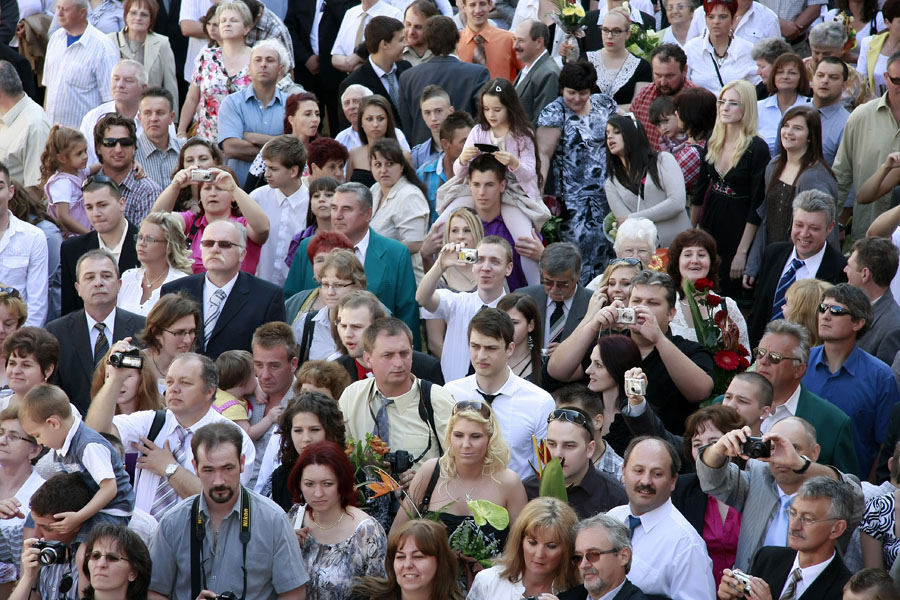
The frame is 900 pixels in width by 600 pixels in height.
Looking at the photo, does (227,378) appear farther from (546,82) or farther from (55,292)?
(546,82)

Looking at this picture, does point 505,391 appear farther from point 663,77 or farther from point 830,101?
point 830,101

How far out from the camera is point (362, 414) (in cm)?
715

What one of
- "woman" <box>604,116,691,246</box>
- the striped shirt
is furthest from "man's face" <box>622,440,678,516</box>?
the striped shirt

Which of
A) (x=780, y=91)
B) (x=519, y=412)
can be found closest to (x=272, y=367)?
(x=519, y=412)

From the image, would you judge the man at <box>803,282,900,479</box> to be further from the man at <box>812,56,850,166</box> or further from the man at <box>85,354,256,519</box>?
the man at <box>85,354,256,519</box>

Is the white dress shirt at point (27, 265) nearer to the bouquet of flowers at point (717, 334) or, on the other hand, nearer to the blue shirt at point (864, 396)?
the bouquet of flowers at point (717, 334)

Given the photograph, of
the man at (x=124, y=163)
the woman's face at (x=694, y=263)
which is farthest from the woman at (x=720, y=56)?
the man at (x=124, y=163)

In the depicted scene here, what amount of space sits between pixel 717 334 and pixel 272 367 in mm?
2709

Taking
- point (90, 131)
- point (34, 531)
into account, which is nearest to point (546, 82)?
point (90, 131)

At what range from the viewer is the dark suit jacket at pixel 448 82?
11039mm

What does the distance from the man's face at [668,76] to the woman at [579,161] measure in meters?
1.12

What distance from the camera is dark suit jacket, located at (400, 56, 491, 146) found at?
11039 millimetres

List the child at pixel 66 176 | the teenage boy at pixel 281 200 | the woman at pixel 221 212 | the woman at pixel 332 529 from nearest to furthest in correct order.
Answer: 1. the woman at pixel 332 529
2. the woman at pixel 221 212
3. the teenage boy at pixel 281 200
4. the child at pixel 66 176

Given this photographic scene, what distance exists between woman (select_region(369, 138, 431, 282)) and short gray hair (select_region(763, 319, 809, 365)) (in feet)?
9.76
